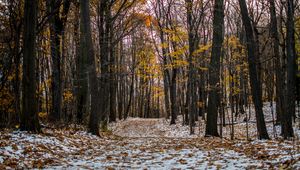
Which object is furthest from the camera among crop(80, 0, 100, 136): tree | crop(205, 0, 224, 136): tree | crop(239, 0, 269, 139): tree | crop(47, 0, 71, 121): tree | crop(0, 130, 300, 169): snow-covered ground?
crop(47, 0, 71, 121): tree

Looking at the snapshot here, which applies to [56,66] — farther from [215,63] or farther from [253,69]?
[253,69]

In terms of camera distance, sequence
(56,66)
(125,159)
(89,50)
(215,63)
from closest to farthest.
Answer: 1. (125,159)
2. (89,50)
3. (215,63)
4. (56,66)

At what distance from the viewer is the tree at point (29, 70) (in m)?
9.60

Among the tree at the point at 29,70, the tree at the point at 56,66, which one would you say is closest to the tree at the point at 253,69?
the tree at the point at 29,70

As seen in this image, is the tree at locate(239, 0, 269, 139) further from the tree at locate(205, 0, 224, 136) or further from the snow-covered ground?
the snow-covered ground

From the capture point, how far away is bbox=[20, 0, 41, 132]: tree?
378 inches

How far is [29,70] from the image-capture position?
9.73 meters

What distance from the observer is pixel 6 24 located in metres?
13.0

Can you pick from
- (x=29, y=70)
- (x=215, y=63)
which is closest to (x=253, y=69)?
(x=215, y=63)

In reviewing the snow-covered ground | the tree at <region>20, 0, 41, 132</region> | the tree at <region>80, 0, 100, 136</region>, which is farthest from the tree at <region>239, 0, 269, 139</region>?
the tree at <region>20, 0, 41, 132</region>

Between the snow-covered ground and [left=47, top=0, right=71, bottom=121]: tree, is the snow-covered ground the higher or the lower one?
the lower one

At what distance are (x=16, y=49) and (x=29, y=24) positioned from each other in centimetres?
263

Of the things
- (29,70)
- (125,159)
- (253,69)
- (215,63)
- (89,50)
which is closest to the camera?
(125,159)

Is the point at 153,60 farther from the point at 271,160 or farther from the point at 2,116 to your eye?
the point at 271,160
